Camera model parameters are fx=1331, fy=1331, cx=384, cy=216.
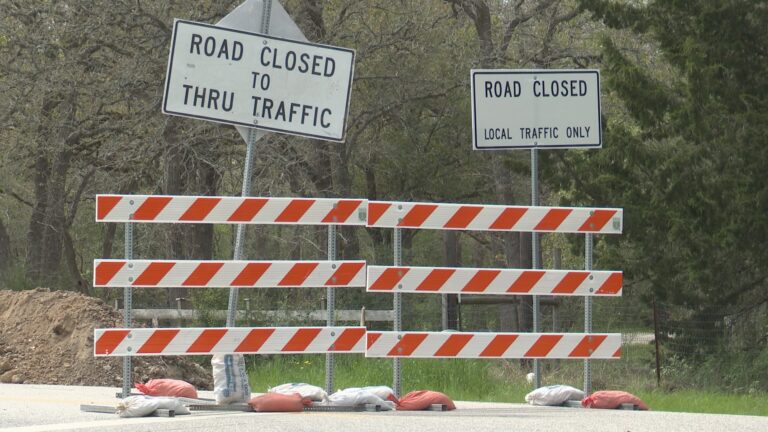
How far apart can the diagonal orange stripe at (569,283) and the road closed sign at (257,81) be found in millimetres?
2071

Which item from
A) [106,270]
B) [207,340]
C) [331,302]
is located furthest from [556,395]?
[106,270]

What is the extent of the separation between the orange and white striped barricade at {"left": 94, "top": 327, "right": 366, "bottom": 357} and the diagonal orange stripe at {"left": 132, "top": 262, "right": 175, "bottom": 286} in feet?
1.09

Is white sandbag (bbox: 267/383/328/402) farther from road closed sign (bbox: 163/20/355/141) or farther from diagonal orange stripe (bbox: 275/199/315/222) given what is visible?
road closed sign (bbox: 163/20/355/141)

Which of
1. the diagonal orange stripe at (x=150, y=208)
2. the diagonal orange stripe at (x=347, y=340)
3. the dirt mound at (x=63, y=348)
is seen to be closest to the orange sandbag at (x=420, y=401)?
the diagonal orange stripe at (x=347, y=340)

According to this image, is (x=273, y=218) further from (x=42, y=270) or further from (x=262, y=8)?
(x=42, y=270)

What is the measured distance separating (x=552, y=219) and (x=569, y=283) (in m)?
0.51

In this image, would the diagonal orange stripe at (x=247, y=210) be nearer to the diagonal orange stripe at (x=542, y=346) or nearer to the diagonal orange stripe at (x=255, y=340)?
the diagonal orange stripe at (x=255, y=340)

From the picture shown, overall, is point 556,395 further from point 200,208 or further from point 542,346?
point 200,208

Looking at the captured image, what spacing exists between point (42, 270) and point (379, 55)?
929cm

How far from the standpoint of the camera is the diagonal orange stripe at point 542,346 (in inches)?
→ 399

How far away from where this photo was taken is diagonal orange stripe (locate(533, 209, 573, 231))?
1026 centimetres

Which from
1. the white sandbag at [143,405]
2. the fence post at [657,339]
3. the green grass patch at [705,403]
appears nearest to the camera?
the white sandbag at [143,405]

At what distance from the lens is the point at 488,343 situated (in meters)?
9.98

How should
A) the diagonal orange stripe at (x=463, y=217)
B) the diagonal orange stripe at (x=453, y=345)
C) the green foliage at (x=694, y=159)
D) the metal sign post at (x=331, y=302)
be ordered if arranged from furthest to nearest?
the green foliage at (x=694, y=159) → the diagonal orange stripe at (x=463, y=217) → the diagonal orange stripe at (x=453, y=345) → the metal sign post at (x=331, y=302)
